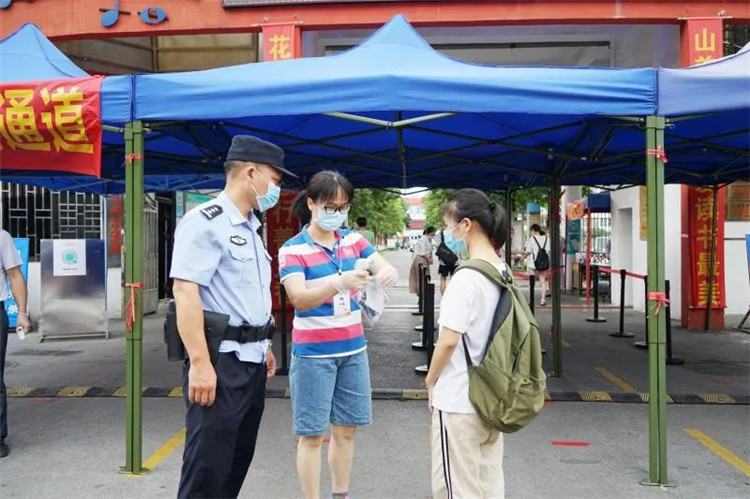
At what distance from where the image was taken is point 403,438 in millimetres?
5094

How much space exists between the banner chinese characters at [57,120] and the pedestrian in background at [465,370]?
2.92m

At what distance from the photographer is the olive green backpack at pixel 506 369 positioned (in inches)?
105

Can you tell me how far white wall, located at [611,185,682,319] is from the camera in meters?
11.2

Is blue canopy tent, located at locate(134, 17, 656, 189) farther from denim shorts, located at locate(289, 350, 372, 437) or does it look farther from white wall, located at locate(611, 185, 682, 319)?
white wall, located at locate(611, 185, 682, 319)

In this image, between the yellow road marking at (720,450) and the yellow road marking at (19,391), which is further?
the yellow road marking at (19,391)

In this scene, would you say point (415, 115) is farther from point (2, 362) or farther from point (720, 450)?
point (2, 362)

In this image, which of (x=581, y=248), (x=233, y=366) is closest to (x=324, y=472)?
(x=233, y=366)

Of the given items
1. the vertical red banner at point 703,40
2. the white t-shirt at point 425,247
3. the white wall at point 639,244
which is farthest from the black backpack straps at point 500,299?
the white t-shirt at point 425,247

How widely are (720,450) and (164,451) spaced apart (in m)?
4.27

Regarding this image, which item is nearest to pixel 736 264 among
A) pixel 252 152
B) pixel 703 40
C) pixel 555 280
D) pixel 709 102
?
pixel 703 40

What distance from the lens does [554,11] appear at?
10.3m

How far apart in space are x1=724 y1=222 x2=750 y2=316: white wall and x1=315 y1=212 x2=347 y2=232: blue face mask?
34.7ft

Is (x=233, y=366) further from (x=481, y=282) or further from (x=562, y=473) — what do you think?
(x=562, y=473)

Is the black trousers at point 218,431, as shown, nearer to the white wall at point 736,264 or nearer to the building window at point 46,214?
the building window at point 46,214
